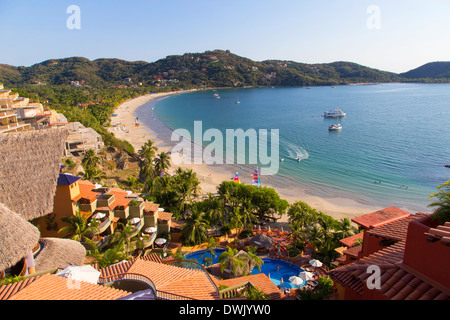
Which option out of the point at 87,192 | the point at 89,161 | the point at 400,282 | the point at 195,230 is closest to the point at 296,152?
the point at 89,161

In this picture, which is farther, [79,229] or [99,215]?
[99,215]

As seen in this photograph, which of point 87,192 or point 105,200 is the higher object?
point 87,192

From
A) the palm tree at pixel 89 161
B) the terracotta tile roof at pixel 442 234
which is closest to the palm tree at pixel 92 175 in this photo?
the palm tree at pixel 89 161

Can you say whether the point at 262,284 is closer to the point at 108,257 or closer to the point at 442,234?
the point at 108,257

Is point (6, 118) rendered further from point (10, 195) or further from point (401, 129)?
point (401, 129)

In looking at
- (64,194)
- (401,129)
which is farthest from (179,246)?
(401,129)

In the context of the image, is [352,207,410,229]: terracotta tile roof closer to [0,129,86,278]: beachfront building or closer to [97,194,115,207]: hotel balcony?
[0,129,86,278]: beachfront building

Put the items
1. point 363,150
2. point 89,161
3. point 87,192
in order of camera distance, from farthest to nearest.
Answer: point 363,150, point 89,161, point 87,192

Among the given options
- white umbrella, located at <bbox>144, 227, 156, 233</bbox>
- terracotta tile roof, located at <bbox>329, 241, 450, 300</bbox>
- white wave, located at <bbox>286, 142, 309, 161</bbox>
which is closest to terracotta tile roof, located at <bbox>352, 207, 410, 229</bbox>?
terracotta tile roof, located at <bbox>329, 241, 450, 300</bbox>
